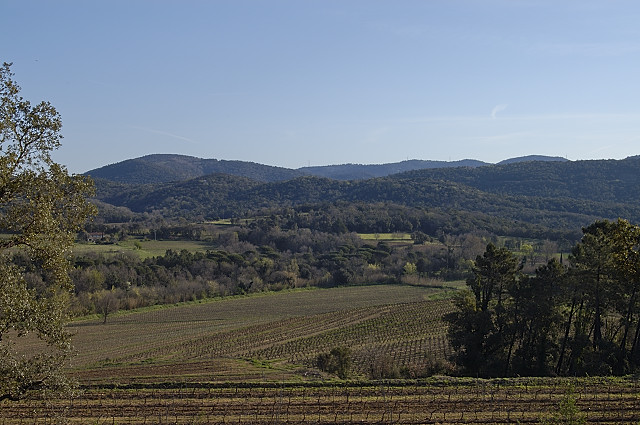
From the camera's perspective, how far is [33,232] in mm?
11477

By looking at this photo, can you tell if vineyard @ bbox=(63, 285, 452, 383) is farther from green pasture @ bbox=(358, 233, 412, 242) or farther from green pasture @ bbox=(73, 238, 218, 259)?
green pasture @ bbox=(358, 233, 412, 242)

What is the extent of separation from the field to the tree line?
456 cm

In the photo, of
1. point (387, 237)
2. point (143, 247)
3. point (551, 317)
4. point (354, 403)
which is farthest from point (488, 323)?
point (387, 237)

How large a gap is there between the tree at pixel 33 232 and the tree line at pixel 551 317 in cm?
2561

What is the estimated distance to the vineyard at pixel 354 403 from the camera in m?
20.4

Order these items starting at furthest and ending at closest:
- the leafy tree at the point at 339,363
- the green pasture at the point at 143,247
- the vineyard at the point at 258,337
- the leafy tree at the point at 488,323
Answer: the green pasture at the point at 143,247 < the vineyard at the point at 258,337 < the leafy tree at the point at 339,363 < the leafy tree at the point at 488,323

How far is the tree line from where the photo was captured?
29.6 m

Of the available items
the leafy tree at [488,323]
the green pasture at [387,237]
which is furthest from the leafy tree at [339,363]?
the green pasture at [387,237]

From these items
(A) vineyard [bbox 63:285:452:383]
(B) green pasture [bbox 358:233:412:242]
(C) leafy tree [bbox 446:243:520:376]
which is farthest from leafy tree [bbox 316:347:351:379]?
(B) green pasture [bbox 358:233:412:242]

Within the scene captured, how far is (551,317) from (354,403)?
47.2ft

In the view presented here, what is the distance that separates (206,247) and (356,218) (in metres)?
44.9

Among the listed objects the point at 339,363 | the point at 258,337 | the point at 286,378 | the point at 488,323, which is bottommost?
the point at 258,337

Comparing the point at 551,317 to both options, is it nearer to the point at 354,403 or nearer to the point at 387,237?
the point at 354,403

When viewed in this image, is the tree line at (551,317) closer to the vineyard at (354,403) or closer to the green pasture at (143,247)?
the vineyard at (354,403)
